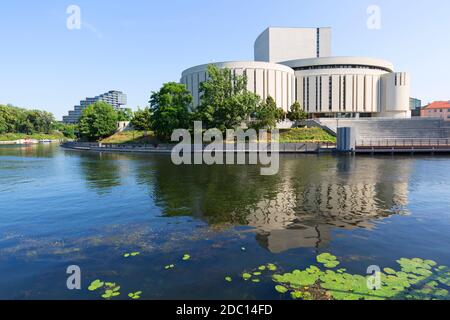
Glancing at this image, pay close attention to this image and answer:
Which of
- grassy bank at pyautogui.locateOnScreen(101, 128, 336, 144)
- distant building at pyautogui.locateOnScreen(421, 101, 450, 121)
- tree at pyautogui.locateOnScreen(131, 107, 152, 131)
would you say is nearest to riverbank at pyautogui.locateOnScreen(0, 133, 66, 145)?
tree at pyautogui.locateOnScreen(131, 107, 152, 131)

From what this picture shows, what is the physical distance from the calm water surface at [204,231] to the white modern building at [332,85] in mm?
95860

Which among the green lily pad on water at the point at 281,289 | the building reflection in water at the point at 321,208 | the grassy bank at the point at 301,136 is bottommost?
the green lily pad on water at the point at 281,289

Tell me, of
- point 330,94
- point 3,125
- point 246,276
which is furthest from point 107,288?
point 3,125

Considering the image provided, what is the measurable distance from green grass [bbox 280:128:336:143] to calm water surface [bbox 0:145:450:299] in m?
45.1

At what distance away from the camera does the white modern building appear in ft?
385

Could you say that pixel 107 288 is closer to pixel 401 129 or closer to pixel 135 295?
pixel 135 295

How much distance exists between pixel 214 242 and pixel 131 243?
3.57 meters

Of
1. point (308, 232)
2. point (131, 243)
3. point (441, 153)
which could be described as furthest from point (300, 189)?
point (441, 153)

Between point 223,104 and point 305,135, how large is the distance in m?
22.2

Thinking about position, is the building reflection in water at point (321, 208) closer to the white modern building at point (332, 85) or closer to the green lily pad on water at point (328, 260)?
the green lily pad on water at point (328, 260)

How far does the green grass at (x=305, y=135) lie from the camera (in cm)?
7181
